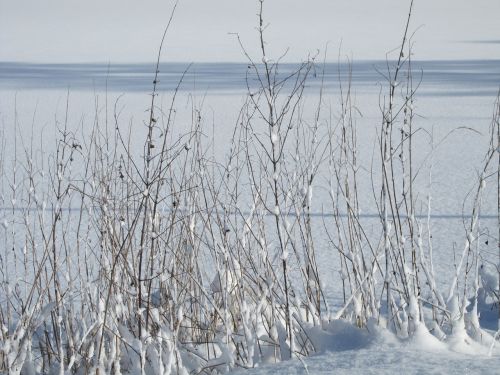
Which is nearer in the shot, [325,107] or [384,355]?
[384,355]

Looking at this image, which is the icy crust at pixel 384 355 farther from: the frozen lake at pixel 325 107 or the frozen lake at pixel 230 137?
the frozen lake at pixel 325 107

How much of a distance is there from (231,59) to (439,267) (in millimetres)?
13371

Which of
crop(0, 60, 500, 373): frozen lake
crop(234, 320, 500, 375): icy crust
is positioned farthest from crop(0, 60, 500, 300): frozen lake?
crop(234, 320, 500, 375): icy crust

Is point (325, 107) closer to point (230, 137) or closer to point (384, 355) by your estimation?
point (230, 137)

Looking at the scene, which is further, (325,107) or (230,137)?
(325,107)

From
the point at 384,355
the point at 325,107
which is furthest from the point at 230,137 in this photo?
the point at 384,355

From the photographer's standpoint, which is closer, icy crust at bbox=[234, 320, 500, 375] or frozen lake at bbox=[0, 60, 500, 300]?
icy crust at bbox=[234, 320, 500, 375]

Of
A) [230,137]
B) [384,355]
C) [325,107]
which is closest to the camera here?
[384,355]

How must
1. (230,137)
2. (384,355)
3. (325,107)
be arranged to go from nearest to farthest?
1. (384,355)
2. (230,137)
3. (325,107)

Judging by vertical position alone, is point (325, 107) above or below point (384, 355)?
above

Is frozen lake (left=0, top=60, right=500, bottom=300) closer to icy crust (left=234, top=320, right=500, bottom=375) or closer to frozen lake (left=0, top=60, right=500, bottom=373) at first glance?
frozen lake (left=0, top=60, right=500, bottom=373)

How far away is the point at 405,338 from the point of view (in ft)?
6.81

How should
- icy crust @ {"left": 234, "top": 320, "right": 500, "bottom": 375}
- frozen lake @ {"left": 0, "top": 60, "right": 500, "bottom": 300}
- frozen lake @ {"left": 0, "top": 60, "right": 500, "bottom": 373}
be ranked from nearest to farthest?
icy crust @ {"left": 234, "top": 320, "right": 500, "bottom": 375}, frozen lake @ {"left": 0, "top": 60, "right": 500, "bottom": 373}, frozen lake @ {"left": 0, "top": 60, "right": 500, "bottom": 300}

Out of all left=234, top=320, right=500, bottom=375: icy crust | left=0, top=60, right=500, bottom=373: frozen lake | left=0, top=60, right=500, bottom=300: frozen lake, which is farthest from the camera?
left=0, top=60, right=500, bottom=300: frozen lake
